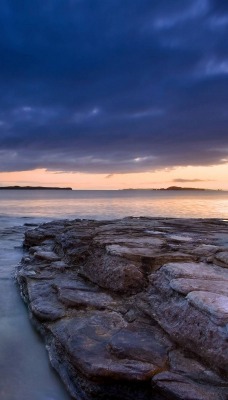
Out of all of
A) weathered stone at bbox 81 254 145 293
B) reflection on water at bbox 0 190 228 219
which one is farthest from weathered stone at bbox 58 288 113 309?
reflection on water at bbox 0 190 228 219

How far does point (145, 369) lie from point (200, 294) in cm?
142

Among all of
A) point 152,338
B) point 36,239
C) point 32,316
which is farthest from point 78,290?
point 36,239

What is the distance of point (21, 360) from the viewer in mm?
5391

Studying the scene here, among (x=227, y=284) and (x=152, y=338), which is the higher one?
(x=227, y=284)

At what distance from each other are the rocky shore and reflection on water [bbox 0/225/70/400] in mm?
180

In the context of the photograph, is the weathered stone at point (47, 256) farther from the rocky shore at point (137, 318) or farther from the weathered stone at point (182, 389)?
the weathered stone at point (182, 389)

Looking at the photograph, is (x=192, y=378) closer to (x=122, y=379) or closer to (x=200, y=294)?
(x=122, y=379)

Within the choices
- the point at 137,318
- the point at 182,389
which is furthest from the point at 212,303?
the point at 137,318

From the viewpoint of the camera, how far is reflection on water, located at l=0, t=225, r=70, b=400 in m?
4.57

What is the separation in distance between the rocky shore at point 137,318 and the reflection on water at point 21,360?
18 cm

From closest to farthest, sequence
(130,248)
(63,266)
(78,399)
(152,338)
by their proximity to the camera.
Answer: (78,399), (152,338), (130,248), (63,266)

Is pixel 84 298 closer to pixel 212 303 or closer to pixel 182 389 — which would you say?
pixel 212 303

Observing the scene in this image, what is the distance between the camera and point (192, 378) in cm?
396

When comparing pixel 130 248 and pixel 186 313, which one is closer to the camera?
pixel 186 313
